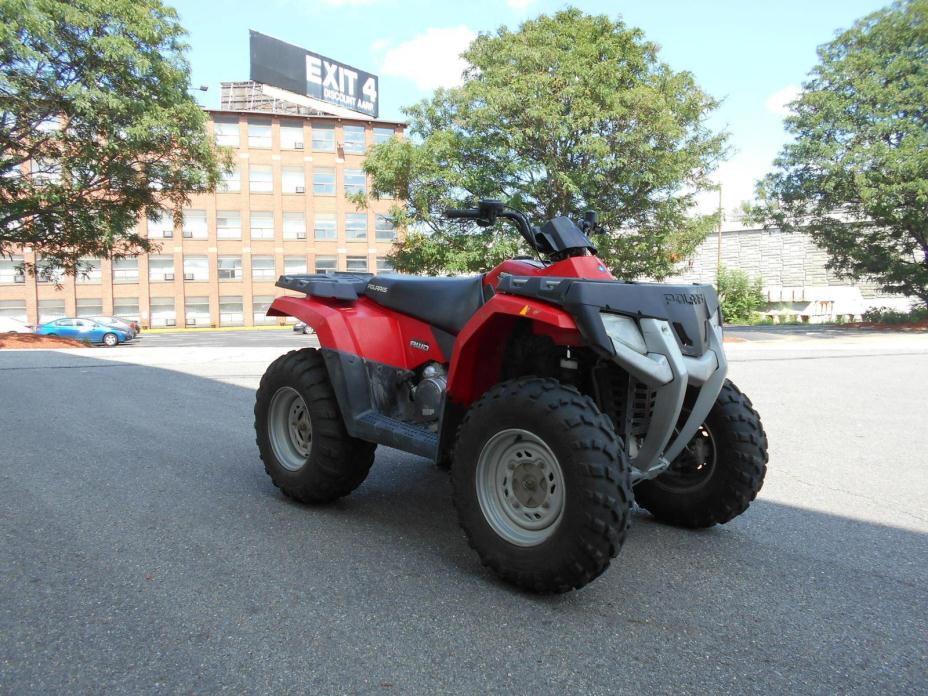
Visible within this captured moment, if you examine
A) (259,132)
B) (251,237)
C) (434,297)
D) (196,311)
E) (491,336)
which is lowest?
(196,311)

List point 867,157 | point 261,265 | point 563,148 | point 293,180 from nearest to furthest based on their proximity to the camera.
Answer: point 563,148 < point 867,157 < point 293,180 < point 261,265

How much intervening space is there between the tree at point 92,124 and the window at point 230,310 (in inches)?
1281

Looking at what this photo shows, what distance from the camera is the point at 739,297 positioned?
4409cm

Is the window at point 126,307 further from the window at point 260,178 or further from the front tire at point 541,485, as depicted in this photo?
the front tire at point 541,485

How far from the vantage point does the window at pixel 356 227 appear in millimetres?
56062

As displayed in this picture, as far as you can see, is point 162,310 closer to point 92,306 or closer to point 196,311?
point 196,311

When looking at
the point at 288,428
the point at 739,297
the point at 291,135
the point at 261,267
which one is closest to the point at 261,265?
the point at 261,267

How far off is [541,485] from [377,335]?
4.81 feet

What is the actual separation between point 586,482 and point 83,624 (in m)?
1.96

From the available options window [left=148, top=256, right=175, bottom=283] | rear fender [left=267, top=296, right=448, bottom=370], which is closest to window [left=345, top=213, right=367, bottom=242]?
window [left=148, top=256, right=175, bottom=283]

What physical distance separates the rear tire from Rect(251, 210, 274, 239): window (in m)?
53.5

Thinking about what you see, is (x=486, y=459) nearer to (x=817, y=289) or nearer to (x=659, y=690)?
(x=659, y=690)

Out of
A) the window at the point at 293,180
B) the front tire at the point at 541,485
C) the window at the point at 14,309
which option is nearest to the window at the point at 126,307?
the window at the point at 14,309

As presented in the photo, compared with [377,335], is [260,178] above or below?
above
